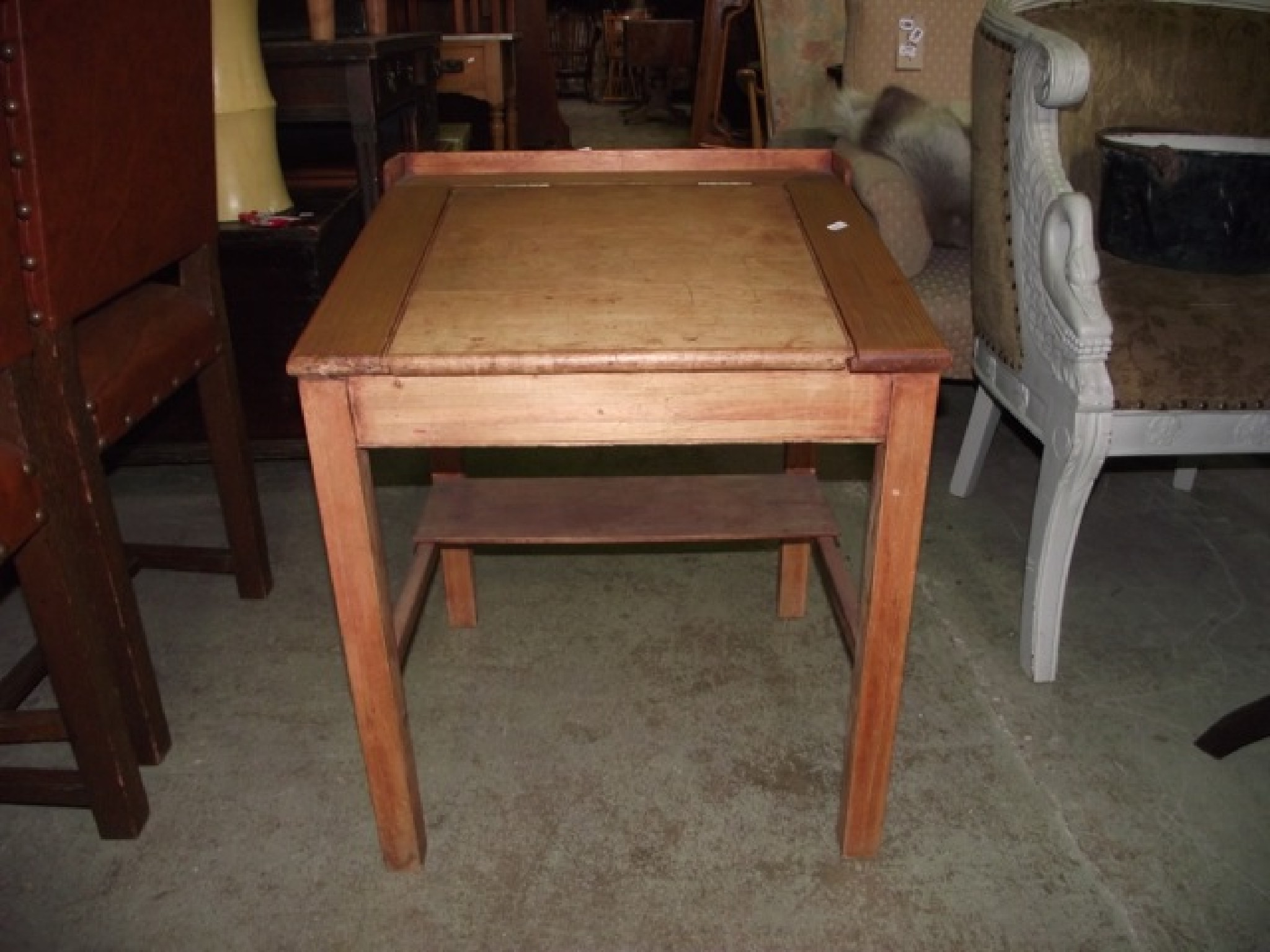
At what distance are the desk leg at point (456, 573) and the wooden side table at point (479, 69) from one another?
8.29ft

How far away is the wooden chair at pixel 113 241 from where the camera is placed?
44.1 inches

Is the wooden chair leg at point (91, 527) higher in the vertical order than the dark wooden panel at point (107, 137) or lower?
lower

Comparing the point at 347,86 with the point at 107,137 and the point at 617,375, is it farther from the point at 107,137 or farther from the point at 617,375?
the point at 617,375

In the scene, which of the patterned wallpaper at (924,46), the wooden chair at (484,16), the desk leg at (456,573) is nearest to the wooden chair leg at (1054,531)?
the desk leg at (456,573)

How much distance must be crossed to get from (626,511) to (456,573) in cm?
46

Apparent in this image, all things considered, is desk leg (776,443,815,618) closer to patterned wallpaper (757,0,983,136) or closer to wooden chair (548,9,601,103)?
patterned wallpaper (757,0,983,136)

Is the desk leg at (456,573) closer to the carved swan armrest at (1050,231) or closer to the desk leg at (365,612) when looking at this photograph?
the desk leg at (365,612)

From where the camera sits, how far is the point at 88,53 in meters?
1.18

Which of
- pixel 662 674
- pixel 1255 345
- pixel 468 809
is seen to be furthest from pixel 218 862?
pixel 1255 345

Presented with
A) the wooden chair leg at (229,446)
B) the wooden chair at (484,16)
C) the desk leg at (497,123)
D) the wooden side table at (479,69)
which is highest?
the wooden chair at (484,16)

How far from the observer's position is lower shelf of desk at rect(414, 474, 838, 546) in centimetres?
139

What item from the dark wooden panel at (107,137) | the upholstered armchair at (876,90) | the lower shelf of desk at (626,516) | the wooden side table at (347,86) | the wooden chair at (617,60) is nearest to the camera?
the dark wooden panel at (107,137)

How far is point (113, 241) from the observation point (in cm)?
129

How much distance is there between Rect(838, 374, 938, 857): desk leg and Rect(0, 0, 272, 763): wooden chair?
98 centimetres
